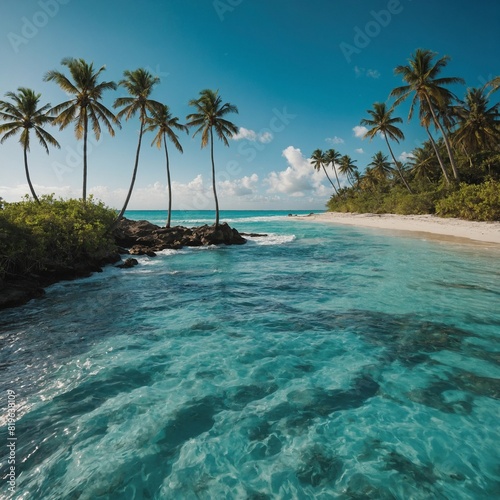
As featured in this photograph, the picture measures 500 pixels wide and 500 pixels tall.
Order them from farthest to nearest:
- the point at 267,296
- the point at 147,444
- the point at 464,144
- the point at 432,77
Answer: the point at 464,144, the point at 432,77, the point at 267,296, the point at 147,444

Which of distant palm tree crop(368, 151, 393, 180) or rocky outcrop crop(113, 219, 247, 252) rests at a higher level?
distant palm tree crop(368, 151, 393, 180)

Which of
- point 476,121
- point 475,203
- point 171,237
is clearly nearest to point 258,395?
point 171,237

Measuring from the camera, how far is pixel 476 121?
33188mm

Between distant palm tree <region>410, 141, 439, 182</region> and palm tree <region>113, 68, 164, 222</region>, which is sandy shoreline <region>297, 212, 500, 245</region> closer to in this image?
distant palm tree <region>410, 141, 439, 182</region>

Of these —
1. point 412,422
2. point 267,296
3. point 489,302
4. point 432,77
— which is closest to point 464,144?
point 432,77

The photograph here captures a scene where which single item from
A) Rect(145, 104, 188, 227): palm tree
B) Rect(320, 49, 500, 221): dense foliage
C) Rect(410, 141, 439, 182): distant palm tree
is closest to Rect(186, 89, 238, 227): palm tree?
Rect(145, 104, 188, 227): palm tree

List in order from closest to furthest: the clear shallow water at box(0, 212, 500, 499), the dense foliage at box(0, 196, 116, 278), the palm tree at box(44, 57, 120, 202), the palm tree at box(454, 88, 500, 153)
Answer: the clear shallow water at box(0, 212, 500, 499) < the dense foliage at box(0, 196, 116, 278) < the palm tree at box(44, 57, 120, 202) < the palm tree at box(454, 88, 500, 153)

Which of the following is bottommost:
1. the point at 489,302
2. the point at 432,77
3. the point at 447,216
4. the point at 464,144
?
the point at 489,302

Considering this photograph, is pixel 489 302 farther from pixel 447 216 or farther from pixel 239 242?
pixel 447 216

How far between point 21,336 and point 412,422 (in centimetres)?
819

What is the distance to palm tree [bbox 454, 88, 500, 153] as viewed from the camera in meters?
32.8

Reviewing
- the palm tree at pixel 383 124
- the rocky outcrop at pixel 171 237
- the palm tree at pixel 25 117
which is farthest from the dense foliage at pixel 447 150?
the palm tree at pixel 25 117

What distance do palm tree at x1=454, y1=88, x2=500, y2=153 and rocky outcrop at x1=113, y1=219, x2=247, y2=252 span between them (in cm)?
3110

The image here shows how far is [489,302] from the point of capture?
27.3 ft
